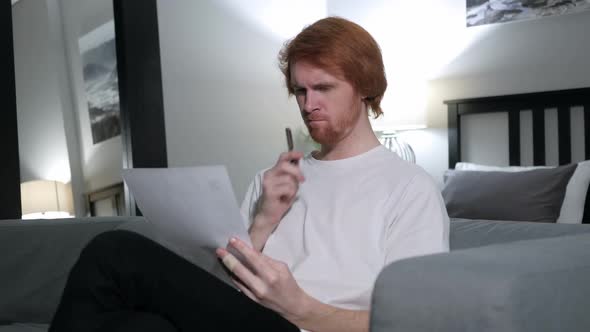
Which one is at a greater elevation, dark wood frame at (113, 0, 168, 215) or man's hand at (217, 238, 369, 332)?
dark wood frame at (113, 0, 168, 215)

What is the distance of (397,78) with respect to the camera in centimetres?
373

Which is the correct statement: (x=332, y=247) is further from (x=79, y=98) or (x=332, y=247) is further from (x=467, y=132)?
(x=467, y=132)

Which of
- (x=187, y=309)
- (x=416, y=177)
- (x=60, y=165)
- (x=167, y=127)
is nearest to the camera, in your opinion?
(x=187, y=309)

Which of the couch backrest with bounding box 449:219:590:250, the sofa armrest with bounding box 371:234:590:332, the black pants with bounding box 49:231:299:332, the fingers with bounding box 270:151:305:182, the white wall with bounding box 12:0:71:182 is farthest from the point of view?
the white wall with bounding box 12:0:71:182

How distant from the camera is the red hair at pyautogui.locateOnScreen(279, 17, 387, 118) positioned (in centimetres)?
124

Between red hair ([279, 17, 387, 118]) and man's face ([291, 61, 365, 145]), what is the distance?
0.05ft

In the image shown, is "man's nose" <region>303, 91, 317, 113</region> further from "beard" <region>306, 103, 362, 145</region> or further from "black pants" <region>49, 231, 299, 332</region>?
"black pants" <region>49, 231, 299, 332</region>

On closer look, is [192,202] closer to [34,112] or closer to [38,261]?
[38,261]

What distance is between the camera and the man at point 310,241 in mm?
919

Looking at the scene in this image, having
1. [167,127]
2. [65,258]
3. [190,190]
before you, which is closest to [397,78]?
[167,127]

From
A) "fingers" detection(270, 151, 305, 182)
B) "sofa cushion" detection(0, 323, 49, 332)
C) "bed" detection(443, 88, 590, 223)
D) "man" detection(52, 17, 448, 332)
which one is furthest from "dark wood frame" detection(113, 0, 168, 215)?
"fingers" detection(270, 151, 305, 182)

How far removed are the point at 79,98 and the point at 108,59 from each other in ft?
0.84

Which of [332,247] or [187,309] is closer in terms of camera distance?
[187,309]

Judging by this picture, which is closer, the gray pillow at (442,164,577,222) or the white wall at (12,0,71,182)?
the white wall at (12,0,71,182)
